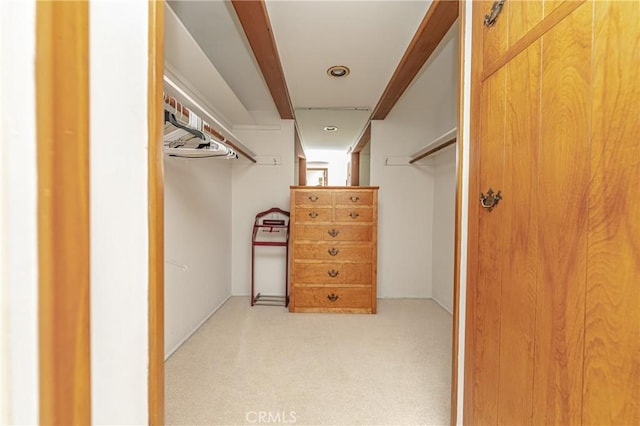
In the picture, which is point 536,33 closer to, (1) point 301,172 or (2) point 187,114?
(2) point 187,114

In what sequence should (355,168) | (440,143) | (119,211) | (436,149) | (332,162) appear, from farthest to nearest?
(332,162) < (355,168) < (436,149) < (440,143) < (119,211)

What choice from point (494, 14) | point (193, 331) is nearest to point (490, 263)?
point (494, 14)

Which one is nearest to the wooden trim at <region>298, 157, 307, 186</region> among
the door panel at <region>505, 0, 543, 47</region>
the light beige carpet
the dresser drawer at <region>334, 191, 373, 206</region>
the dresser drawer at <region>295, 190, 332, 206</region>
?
the dresser drawer at <region>295, 190, 332, 206</region>

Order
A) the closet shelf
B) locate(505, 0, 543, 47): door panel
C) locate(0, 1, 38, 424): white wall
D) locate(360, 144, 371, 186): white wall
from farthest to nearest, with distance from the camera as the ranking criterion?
locate(360, 144, 371, 186): white wall < the closet shelf < locate(505, 0, 543, 47): door panel < locate(0, 1, 38, 424): white wall

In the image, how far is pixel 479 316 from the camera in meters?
0.99

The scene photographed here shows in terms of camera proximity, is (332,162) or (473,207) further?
(332,162)

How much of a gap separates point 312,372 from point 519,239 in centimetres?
140

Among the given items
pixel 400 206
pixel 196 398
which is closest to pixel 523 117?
pixel 196 398

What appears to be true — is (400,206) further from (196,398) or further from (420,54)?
(196,398)

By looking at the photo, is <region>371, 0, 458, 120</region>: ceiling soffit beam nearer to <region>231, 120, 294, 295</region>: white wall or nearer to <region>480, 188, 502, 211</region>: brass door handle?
<region>480, 188, 502, 211</region>: brass door handle

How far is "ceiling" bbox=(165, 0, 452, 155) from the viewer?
1.50 m

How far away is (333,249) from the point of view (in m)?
2.68

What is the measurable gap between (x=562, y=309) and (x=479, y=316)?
1.15 ft

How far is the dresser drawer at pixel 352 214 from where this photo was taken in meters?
2.70
